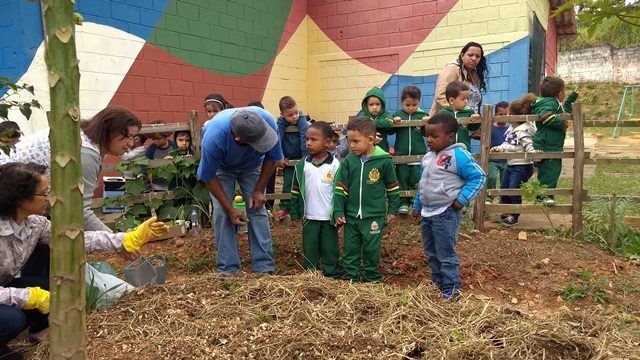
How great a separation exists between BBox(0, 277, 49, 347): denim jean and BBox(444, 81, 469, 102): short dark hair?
4030 mm

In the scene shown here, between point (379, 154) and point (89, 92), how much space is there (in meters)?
4.20

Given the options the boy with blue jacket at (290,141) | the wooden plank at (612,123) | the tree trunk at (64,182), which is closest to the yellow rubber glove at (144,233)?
the tree trunk at (64,182)

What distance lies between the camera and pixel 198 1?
24.1 feet

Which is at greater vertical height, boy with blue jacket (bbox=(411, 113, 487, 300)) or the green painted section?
the green painted section

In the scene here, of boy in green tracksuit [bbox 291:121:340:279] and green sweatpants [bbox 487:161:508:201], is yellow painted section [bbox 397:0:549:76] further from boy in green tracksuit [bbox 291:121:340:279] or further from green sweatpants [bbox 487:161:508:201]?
boy in green tracksuit [bbox 291:121:340:279]

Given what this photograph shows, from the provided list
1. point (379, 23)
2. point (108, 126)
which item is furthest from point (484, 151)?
point (379, 23)

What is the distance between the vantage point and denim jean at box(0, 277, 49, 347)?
2312mm

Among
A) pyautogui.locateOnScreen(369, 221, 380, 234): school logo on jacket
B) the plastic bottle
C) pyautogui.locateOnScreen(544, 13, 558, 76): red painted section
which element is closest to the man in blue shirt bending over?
pyautogui.locateOnScreen(369, 221, 380, 234): school logo on jacket

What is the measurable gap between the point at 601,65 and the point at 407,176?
23961 millimetres

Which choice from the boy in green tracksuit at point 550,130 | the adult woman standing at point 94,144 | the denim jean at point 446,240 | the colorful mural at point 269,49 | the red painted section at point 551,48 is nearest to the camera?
the adult woman standing at point 94,144

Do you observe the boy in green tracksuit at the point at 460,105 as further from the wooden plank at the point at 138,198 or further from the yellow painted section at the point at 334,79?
the yellow painted section at the point at 334,79

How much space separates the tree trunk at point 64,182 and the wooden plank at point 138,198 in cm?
385

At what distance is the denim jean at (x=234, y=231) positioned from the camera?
375 centimetres

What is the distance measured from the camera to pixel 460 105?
4914 millimetres
